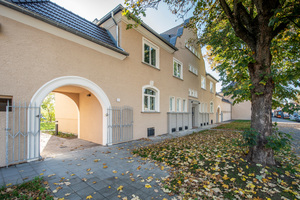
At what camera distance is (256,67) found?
4.30 metres

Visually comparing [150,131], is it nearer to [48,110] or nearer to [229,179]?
[229,179]

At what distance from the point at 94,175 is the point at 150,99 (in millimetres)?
6329

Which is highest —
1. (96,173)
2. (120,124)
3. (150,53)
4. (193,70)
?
(193,70)

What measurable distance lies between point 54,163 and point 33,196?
1891mm

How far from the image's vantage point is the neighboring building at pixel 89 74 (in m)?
4.12

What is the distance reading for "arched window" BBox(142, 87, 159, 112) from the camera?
892 centimetres

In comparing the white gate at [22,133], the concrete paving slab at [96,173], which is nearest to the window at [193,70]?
the concrete paving slab at [96,173]

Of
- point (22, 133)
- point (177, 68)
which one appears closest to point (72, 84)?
point (22, 133)

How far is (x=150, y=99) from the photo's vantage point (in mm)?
9430

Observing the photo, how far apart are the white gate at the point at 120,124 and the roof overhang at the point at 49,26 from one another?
282 cm

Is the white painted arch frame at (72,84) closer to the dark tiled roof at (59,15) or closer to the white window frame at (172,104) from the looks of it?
the dark tiled roof at (59,15)

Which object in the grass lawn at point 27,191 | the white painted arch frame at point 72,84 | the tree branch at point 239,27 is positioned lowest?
the grass lawn at point 27,191

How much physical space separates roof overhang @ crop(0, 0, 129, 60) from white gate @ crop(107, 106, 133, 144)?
9.24 feet

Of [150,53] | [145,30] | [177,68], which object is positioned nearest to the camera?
[145,30]
